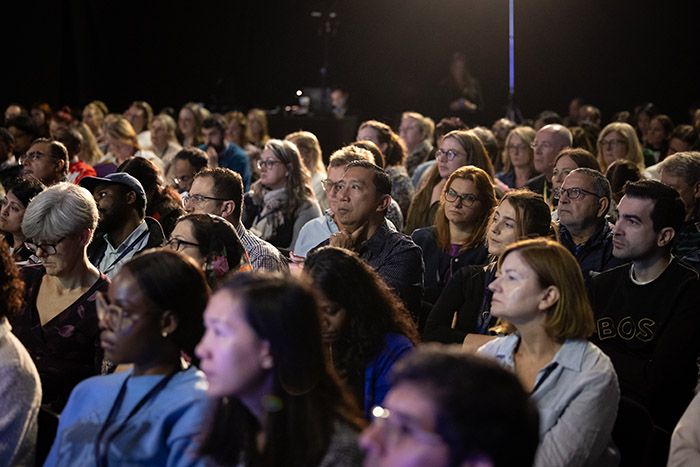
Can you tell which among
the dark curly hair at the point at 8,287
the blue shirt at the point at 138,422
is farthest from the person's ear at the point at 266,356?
the dark curly hair at the point at 8,287

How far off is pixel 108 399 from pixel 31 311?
42.6 inches

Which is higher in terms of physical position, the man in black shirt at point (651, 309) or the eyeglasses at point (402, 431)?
the eyeglasses at point (402, 431)

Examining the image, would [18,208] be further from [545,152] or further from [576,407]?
[545,152]

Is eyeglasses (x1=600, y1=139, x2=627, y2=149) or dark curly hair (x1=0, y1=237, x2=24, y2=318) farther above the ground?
dark curly hair (x1=0, y1=237, x2=24, y2=318)

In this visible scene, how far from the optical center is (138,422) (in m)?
2.31

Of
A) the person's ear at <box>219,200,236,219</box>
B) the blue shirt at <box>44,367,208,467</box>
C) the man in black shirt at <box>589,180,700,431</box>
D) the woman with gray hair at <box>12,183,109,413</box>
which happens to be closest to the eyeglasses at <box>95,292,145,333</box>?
the blue shirt at <box>44,367,208,467</box>

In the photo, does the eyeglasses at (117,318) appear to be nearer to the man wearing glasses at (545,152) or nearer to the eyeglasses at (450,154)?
the eyeglasses at (450,154)

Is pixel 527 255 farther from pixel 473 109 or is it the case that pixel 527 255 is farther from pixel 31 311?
pixel 473 109

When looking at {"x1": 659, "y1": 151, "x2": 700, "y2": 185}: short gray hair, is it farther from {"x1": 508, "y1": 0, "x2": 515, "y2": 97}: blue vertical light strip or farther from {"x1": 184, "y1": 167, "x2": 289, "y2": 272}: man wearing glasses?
{"x1": 508, "y1": 0, "x2": 515, "y2": 97}: blue vertical light strip

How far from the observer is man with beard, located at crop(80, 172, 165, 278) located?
419 centimetres

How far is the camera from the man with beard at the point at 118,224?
13.8 feet

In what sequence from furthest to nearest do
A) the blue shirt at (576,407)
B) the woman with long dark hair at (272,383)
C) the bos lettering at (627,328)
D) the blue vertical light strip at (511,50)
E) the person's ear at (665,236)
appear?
1. the blue vertical light strip at (511,50)
2. the person's ear at (665,236)
3. the bos lettering at (627,328)
4. the blue shirt at (576,407)
5. the woman with long dark hair at (272,383)

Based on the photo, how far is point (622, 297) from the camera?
12.1 feet

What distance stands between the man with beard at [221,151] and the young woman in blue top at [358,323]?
568cm
